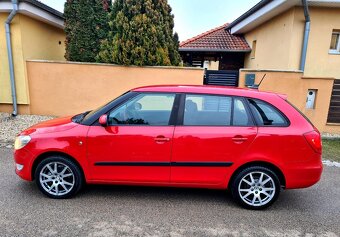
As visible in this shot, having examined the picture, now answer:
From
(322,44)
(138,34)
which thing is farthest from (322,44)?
(138,34)

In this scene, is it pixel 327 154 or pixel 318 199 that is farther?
pixel 327 154

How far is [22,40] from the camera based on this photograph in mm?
7449

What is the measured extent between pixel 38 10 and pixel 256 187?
8088 mm

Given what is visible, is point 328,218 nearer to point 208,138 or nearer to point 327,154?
point 208,138

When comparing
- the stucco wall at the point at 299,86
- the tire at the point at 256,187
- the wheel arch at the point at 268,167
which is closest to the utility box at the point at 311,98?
the stucco wall at the point at 299,86

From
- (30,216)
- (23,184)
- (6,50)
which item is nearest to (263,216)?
(30,216)

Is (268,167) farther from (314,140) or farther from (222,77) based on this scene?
(222,77)

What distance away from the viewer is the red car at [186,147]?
10.4ft

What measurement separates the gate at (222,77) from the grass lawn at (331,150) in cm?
289

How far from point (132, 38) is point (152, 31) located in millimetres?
603

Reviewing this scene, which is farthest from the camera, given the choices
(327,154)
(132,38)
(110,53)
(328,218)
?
(110,53)

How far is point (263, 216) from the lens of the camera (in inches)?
124

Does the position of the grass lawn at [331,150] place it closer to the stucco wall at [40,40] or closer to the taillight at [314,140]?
the taillight at [314,140]

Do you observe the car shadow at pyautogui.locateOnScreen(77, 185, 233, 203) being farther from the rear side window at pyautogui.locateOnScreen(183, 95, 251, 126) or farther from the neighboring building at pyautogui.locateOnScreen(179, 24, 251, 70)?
the neighboring building at pyautogui.locateOnScreen(179, 24, 251, 70)
